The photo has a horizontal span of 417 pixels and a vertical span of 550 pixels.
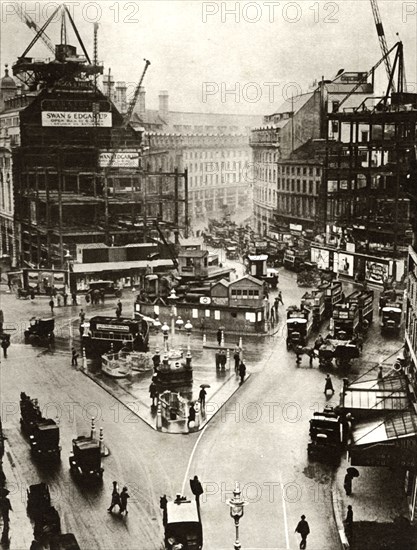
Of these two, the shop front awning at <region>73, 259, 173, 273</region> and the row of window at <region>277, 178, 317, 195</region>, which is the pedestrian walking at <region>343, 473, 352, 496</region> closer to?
the shop front awning at <region>73, 259, 173, 273</region>

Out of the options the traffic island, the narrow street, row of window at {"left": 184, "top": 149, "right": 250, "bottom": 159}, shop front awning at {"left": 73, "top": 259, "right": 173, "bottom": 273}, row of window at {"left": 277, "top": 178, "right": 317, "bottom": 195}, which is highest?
row of window at {"left": 184, "top": 149, "right": 250, "bottom": 159}

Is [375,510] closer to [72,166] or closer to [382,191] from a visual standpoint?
[382,191]

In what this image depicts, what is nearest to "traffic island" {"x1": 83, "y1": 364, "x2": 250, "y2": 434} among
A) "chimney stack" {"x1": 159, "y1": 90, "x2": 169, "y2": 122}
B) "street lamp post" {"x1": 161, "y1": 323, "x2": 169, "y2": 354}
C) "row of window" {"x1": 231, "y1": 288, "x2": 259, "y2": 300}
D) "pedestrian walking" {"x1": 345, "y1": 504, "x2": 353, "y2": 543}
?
"street lamp post" {"x1": 161, "y1": 323, "x2": 169, "y2": 354}

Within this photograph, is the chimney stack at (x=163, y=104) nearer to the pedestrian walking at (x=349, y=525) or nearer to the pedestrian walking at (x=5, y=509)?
the pedestrian walking at (x=5, y=509)

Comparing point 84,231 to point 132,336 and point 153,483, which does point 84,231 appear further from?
point 153,483

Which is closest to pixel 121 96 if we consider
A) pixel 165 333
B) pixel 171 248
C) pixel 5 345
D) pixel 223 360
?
pixel 171 248

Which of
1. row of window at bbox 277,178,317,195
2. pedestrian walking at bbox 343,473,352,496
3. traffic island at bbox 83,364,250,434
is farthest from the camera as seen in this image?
row of window at bbox 277,178,317,195
